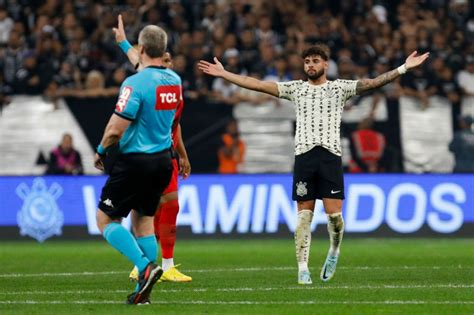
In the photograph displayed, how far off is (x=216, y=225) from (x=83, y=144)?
302cm

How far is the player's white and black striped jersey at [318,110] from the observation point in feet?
43.7

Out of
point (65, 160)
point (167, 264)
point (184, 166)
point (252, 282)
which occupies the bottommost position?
point (252, 282)

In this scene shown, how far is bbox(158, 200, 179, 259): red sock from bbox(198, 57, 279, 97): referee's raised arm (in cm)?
177

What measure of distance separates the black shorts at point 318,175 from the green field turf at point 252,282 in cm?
93

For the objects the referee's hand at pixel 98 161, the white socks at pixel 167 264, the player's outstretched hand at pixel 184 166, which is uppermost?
the referee's hand at pixel 98 161

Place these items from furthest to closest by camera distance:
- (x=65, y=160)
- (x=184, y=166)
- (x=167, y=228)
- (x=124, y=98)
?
(x=65, y=160) < (x=167, y=228) < (x=184, y=166) < (x=124, y=98)

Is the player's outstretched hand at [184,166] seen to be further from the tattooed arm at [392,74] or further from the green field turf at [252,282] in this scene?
the tattooed arm at [392,74]

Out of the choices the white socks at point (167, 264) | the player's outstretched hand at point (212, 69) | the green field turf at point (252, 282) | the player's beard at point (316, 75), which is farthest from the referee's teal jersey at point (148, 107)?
the white socks at point (167, 264)

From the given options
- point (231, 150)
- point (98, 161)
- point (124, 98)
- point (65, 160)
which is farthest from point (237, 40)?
point (124, 98)

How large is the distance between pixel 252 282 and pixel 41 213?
32.5 ft

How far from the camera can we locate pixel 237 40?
84.1ft

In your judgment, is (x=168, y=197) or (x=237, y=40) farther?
(x=237, y=40)

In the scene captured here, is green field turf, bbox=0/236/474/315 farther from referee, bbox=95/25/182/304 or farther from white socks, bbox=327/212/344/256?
referee, bbox=95/25/182/304

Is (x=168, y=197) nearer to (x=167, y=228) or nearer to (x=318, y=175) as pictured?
(x=167, y=228)
